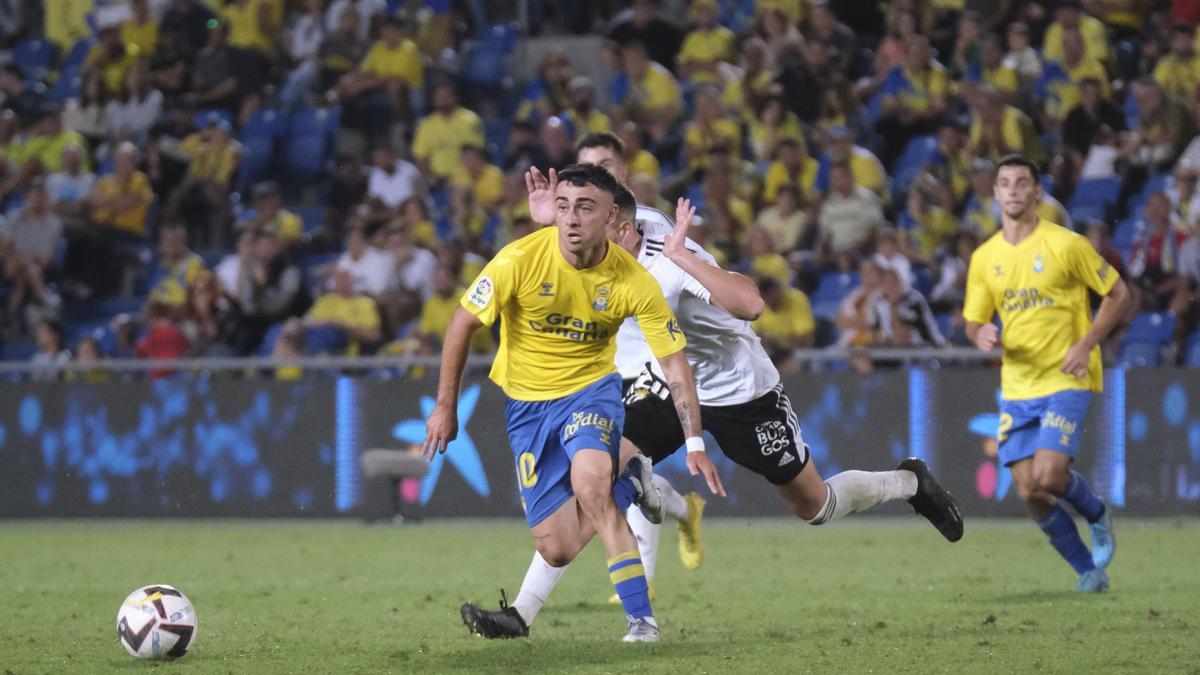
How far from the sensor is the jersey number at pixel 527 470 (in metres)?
7.43

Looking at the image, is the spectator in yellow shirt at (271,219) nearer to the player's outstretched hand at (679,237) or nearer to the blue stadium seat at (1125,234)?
the blue stadium seat at (1125,234)

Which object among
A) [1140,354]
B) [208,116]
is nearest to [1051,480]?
[1140,354]

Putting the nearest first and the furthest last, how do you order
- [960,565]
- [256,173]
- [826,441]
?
1. [960,565]
2. [826,441]
3. [256,173]

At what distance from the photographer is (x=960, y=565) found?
37.7ft

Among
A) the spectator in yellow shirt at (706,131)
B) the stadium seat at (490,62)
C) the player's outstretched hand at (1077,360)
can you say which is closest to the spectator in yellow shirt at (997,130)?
the spectator in yellow shirt at (706,131)

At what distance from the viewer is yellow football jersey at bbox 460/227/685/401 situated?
7.26 metres

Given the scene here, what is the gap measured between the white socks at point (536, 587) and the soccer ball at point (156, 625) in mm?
1394

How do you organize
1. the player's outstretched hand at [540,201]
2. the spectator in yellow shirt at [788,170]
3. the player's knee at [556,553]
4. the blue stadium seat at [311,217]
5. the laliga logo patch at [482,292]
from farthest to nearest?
the blue stadium seat at [311,217] < the spectator in yellow shirt at [788,170] < the player's outstretched hand at [540,201] < the player's knee at [556,553] < the laliga logo patch at [482,292]

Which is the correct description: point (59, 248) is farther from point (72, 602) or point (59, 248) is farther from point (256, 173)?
point (72, 602)

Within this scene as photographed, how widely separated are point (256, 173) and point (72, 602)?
10.8 m

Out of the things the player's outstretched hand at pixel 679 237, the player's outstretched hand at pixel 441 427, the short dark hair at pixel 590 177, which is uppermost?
the short dark hair at pixel 590 177

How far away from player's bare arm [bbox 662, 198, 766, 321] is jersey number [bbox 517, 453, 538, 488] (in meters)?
1.05

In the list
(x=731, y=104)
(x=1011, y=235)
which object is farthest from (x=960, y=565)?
(x=731, y=104)

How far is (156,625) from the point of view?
696cm
